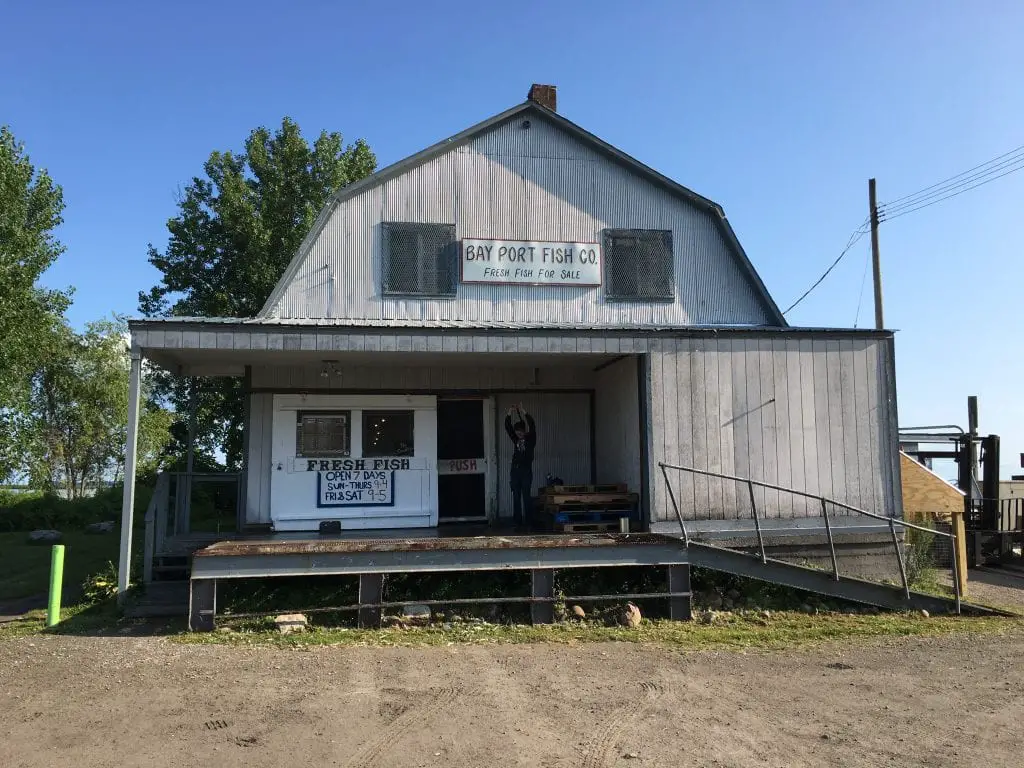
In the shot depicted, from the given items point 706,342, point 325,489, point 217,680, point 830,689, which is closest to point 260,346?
point 325,489

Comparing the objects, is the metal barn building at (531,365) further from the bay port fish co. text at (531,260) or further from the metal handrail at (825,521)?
the metal handrail at (825,521)

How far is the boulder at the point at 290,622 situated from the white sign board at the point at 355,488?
3.52m

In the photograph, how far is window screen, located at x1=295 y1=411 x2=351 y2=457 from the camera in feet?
41.8

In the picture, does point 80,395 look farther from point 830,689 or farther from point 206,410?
point 830,689

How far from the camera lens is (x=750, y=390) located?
1132cm

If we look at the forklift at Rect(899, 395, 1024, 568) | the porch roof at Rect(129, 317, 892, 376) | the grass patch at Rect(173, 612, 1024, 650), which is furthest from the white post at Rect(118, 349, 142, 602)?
the forklift at Rect(899, 395, 1024, 568)

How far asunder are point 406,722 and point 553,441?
781cm

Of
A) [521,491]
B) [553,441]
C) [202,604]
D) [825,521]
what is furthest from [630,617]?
[202,604]

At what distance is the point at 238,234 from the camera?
25.5 metres

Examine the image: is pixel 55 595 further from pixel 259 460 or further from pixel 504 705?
pixel 504 705

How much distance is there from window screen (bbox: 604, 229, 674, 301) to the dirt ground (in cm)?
645

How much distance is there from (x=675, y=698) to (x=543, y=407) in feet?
23.8

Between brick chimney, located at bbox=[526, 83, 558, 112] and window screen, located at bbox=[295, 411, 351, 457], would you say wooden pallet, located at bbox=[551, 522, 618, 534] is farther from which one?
brick chimney, located at bbox=[526, 83, 558, 112]

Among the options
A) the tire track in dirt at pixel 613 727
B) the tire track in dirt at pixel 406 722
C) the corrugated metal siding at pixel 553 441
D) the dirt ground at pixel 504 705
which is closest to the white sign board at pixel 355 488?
the corrugated metal siding at pixel 553 441
